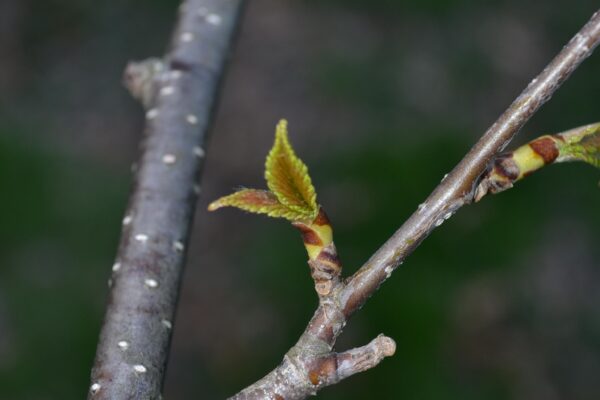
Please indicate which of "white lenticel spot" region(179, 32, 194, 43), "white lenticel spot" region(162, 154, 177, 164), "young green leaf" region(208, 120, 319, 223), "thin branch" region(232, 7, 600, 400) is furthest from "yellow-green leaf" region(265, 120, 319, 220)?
"white lenticel spot" region(179, 32, 194, 43)

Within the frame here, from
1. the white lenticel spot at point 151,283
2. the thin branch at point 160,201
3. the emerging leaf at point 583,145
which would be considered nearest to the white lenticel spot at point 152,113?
the thin branch at point 160,201

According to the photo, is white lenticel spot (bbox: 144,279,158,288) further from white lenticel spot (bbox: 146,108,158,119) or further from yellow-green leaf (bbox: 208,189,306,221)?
white lenticel spot (bbox: 146,108,158,119)

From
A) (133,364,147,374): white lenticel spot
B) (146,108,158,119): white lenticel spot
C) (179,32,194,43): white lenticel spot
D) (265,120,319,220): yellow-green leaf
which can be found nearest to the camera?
(265,120,319,220): yellow-green leaf

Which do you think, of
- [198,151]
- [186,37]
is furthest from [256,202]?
[186,37]

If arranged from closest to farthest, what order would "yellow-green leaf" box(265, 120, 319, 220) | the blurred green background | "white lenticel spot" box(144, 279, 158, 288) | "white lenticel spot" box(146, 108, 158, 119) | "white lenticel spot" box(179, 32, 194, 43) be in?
"yellow-green leaf" box(265, 120, 319, 220) → "white lenticel spot" box(144, 279, 158, 288) → "white lenticel spot" box(146, 108, 158, 119) → "white lenticel spot" box(179, 32, 194, 43) → the blurred green background

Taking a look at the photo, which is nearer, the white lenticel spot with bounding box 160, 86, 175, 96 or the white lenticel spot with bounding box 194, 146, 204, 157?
the white lenticel spot with bounding box 194, 146, 204, 157

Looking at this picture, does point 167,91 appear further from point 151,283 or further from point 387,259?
point 387,259
